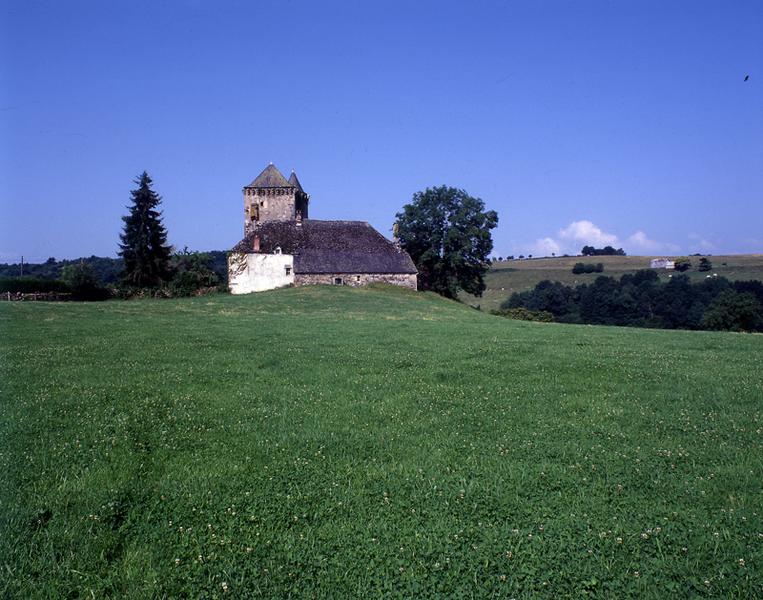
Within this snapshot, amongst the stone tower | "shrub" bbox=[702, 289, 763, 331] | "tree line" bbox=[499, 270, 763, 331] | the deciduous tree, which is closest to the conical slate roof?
the stone tower

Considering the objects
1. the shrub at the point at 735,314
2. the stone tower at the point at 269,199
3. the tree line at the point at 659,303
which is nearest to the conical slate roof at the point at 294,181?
the stone tower at the point at 269,199

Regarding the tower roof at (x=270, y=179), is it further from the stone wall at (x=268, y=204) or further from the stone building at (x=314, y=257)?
the stone building at (x=314, y=257)

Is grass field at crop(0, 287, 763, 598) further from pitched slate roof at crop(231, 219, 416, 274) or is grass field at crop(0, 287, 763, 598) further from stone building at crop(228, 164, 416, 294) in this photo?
pitched slate roof at crop(231, 219, 416, 274)

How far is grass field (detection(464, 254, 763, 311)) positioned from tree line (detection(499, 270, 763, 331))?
10.7 meters

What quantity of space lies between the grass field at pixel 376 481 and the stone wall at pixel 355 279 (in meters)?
49.5

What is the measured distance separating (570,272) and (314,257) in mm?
83491

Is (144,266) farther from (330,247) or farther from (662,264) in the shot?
(662,264)

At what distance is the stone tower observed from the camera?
82.1 m

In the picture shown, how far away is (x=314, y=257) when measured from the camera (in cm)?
6719

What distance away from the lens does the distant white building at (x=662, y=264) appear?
422 feet

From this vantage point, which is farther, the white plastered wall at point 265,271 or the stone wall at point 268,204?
the stone wall at point 268,204

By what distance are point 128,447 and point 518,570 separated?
6462 mm

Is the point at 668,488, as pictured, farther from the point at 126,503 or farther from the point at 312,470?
the point at 126,503

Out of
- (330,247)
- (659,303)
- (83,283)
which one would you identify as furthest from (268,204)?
(659,303)
